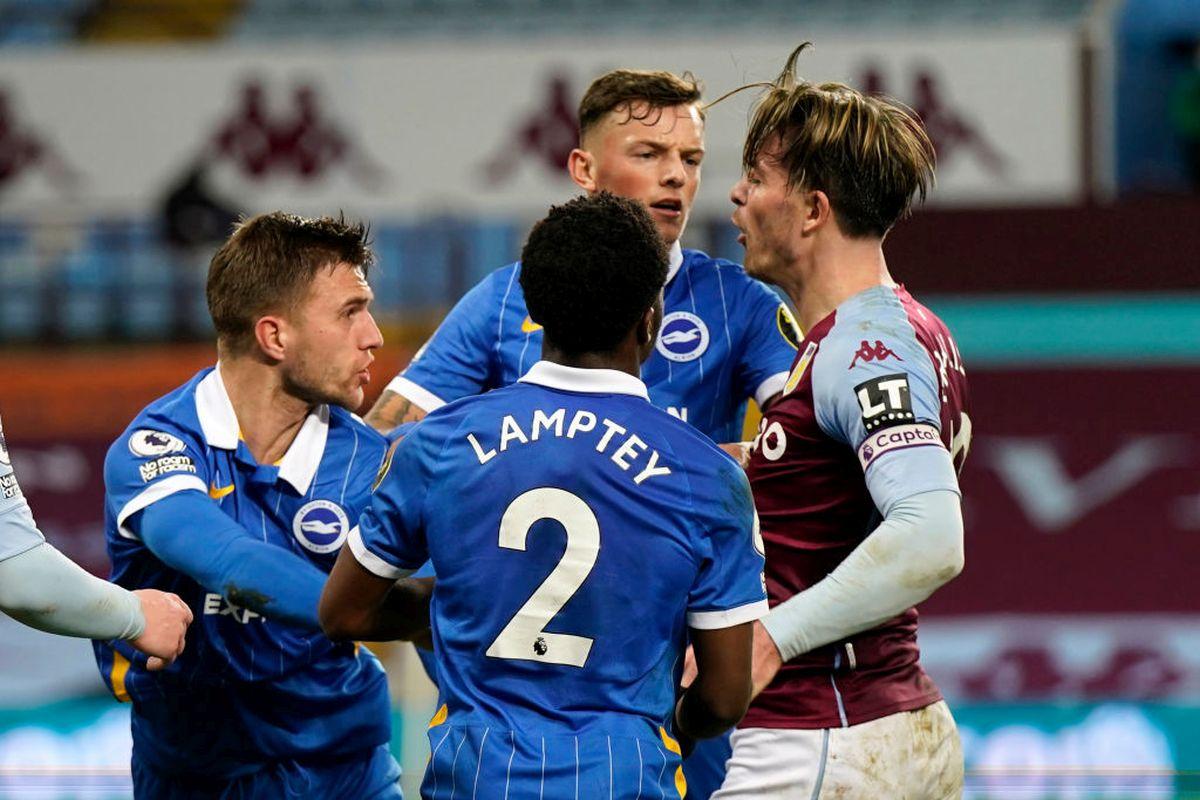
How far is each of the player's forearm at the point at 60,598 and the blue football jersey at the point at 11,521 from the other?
0.01 meters

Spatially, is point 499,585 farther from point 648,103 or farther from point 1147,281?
point 1147,281

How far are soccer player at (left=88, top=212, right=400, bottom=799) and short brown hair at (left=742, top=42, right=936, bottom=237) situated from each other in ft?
3.16

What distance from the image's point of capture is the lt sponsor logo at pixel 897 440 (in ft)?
9.25

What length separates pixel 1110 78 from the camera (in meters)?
12.3

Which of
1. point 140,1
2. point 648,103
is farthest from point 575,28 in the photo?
point 648,103

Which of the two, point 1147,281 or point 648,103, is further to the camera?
point 1147,281

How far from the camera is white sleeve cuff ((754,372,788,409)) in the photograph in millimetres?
3752

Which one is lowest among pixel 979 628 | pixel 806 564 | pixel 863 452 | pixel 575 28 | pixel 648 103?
pixel 979 628

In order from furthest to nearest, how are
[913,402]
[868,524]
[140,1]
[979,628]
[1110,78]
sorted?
1. [140,1]
2. [1110,78]
3. [979,628]
4. [868,524]
5. [913,402]

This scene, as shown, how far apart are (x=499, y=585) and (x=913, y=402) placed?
0.79 m

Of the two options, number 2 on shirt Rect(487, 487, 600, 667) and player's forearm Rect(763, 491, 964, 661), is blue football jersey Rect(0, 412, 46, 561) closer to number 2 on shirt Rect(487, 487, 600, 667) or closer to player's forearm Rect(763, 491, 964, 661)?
number 2 on shirt Rect(487, 487, 600, 667)

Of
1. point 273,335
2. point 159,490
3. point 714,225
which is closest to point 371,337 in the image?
point 273,335

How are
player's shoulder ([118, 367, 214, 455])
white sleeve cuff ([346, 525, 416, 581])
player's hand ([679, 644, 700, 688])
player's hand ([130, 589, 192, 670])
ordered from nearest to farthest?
white sleeve cuff ([346, 525, 416, 581]) < player's hand ([679, 644, 700, 688]) < player's hand ([130, 589, 192, 670]) < player's shoulder ([118, 367, 214, 455])

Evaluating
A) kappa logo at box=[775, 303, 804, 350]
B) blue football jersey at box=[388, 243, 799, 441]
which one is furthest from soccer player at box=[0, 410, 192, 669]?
kappa logo at box=[775, 303, 804, 350]
